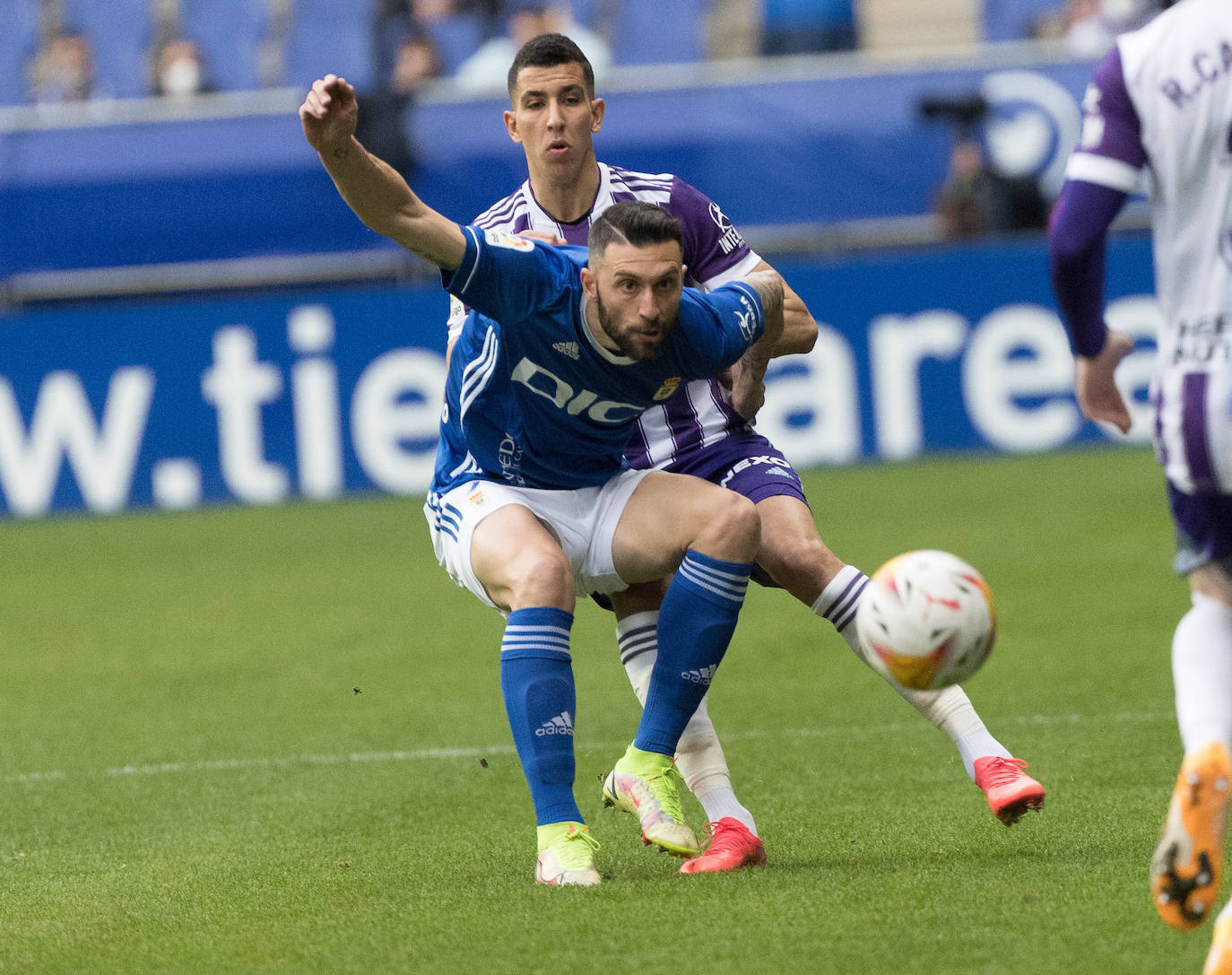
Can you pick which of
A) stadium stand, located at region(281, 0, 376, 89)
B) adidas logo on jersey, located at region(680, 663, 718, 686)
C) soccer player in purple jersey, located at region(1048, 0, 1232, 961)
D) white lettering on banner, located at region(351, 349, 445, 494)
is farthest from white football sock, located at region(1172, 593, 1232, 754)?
stadium stand, located at region(281, 0, 376, 89)

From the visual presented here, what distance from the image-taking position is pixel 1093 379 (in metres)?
3.63

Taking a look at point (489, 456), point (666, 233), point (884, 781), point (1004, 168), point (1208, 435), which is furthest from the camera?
point (1004, 168)

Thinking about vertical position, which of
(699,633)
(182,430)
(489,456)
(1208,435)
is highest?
(1208,435)

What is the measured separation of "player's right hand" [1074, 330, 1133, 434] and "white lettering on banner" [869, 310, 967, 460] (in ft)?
36.2

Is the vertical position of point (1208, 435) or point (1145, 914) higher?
point (1208, 435)

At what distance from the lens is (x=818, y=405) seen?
14586mm

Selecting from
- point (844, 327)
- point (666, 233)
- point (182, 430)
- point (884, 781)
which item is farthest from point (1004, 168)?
point (666, 233)

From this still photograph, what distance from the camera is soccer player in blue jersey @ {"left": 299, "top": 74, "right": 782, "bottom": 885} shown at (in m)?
4.41

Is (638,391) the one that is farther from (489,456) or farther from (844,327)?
(844,327)

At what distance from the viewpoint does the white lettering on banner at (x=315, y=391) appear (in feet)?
48.2

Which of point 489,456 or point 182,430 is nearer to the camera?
point 489,456

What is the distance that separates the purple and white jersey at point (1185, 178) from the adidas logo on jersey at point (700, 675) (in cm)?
160

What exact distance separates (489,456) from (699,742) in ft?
3.13

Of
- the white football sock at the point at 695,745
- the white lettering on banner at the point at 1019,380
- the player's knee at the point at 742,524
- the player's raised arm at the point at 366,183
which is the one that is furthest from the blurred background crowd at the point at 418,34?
the player's raised arm at the point at 366,183
